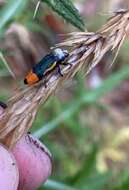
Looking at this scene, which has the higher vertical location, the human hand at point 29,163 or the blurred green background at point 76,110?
the human hand at point 29,163

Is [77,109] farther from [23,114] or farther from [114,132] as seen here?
[23,114]

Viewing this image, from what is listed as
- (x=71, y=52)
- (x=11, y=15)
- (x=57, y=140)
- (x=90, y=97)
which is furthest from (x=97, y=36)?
(x=57, y=140)

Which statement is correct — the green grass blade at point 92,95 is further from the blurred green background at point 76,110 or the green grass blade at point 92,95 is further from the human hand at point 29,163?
the human hand at point 29,163

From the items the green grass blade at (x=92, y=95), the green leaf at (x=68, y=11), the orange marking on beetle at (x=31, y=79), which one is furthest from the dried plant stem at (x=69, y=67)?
the green grass blade at (x=92, y=95)

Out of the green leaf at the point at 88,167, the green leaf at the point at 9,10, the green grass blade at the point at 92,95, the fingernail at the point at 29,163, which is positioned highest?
the green leaf at the point at 9,10

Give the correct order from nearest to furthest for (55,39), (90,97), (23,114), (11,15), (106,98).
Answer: (23,114) → (11,15) → (90,97) → (55,39) → (106,98)
